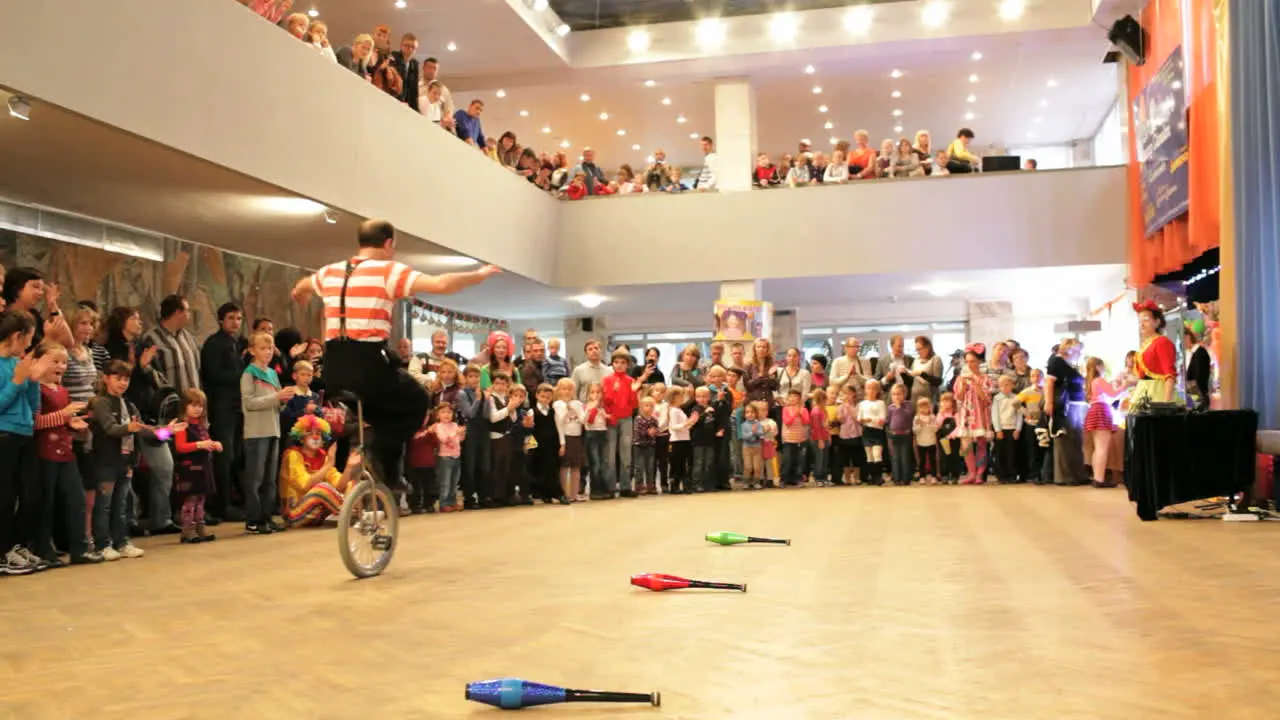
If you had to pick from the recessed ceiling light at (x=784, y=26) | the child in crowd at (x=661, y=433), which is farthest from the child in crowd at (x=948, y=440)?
the recessed ceiling light at (x=784, y=26)

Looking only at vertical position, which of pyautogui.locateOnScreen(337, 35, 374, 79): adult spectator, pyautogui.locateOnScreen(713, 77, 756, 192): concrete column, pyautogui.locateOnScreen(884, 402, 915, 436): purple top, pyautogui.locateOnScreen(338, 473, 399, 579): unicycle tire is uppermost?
pyautogui.locateOnScreen(713, 77, 756, 192): concrete column

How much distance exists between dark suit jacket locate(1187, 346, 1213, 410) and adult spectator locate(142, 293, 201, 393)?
7.66 meters

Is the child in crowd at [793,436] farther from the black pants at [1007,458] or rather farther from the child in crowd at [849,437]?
the black pants at [1007,458]

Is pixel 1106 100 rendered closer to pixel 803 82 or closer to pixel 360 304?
pixel 803 82

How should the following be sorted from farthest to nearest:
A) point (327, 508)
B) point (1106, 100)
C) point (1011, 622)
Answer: point (1106, 100) < point (327, 508) < point (1011, 622)

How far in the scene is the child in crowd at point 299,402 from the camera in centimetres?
884

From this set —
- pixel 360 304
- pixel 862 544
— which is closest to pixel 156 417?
pixel 360 304

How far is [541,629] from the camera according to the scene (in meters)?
3.80

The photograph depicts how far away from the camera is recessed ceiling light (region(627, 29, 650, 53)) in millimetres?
16625

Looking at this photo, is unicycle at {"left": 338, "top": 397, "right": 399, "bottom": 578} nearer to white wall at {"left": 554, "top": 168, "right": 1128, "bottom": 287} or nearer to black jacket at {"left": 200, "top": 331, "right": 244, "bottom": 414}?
black jacket at {"left": 200, "top": 331, "right": 244, "bottom": 414}

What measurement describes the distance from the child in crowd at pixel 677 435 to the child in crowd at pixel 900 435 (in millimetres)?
2347

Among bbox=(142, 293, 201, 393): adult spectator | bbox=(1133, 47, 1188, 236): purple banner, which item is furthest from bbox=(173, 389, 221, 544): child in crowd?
bbox=(1133, 47, 1188, 236): purple banner

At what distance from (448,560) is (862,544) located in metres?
2.29

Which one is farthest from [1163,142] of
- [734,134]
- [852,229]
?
[734,134]
